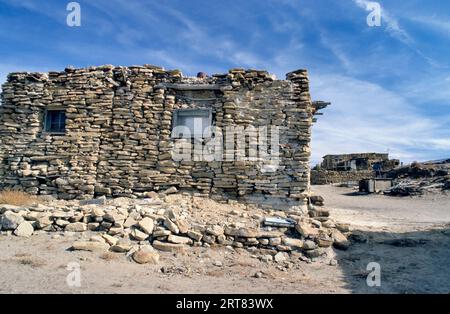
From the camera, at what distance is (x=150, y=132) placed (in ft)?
30.9

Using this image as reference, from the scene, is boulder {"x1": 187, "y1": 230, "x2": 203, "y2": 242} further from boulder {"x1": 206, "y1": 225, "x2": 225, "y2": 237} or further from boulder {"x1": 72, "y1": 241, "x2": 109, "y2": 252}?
boulder {"x1": 72, "y1": 241, "x2": 109, "y2": 252}

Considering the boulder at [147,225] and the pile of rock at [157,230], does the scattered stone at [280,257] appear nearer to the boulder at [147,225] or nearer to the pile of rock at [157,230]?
the pile of rock at [157,230]

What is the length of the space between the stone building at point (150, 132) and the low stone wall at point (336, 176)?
17.8 meters

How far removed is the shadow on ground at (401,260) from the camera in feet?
19.0

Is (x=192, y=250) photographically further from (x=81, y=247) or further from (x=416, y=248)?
(x=416, y=248)

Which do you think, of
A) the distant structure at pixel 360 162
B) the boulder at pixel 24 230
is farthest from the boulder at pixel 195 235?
the distant structure at pixel 360 162

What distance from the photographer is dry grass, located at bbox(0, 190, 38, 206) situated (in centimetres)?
845

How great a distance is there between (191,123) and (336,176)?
19.0 meters

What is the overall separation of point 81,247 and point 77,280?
1.43m

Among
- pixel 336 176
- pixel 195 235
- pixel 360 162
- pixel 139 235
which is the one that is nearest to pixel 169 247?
pixel 195 235

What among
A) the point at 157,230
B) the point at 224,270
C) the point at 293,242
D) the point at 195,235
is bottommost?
the point at 224,270

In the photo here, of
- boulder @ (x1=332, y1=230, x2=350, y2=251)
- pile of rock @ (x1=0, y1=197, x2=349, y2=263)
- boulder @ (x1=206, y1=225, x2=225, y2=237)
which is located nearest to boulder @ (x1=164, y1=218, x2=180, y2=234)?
pile of rock @ (x1=0, y1=197, x2=349, y2=263)

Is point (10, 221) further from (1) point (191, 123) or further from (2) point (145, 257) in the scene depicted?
(1) point (191, 123)

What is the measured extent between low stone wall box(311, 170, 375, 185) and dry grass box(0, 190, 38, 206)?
20914mm
